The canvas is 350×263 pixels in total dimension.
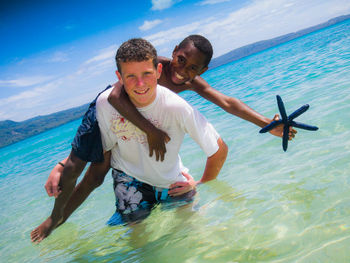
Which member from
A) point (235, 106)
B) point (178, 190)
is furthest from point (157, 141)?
point (235, 106)

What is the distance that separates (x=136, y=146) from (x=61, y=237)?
7.04 ft

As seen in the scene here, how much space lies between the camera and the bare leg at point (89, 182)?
126 inches

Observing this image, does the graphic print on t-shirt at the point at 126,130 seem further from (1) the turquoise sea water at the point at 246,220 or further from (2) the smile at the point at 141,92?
(1) the turquoise sea water at the point at 246,220

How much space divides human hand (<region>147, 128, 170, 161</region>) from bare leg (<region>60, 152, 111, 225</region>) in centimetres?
63

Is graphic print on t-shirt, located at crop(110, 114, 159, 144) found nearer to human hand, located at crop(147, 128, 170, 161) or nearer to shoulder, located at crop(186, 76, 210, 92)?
human hand, located at crop(147, 128, 170, 161)

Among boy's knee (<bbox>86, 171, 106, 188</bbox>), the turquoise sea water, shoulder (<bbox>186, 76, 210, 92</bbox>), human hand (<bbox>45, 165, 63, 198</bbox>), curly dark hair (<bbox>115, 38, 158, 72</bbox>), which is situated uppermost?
curly dark hair (<bbox>115, 38, 158, 72</bbox>)

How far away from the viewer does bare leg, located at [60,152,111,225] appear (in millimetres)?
3191

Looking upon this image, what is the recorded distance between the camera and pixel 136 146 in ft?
9.75

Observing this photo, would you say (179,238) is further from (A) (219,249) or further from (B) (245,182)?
(B) (245,182)

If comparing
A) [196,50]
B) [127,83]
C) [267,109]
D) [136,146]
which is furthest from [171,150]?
[267,109]

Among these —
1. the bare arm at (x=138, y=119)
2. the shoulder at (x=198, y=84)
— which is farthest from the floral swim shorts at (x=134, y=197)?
the shoulder at (x=198, y=84)

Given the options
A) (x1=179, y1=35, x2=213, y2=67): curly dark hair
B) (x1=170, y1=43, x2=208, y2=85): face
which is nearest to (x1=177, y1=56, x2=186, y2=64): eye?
(x1=170, y1=43, x2=208, y2=85): face

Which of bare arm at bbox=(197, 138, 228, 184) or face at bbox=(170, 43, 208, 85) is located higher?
face at bbox=(170, 43, 208, 85)

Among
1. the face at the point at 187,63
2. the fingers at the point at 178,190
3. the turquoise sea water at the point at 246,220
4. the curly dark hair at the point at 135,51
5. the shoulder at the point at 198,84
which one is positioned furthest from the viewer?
the shoulder at the point at 198,84
